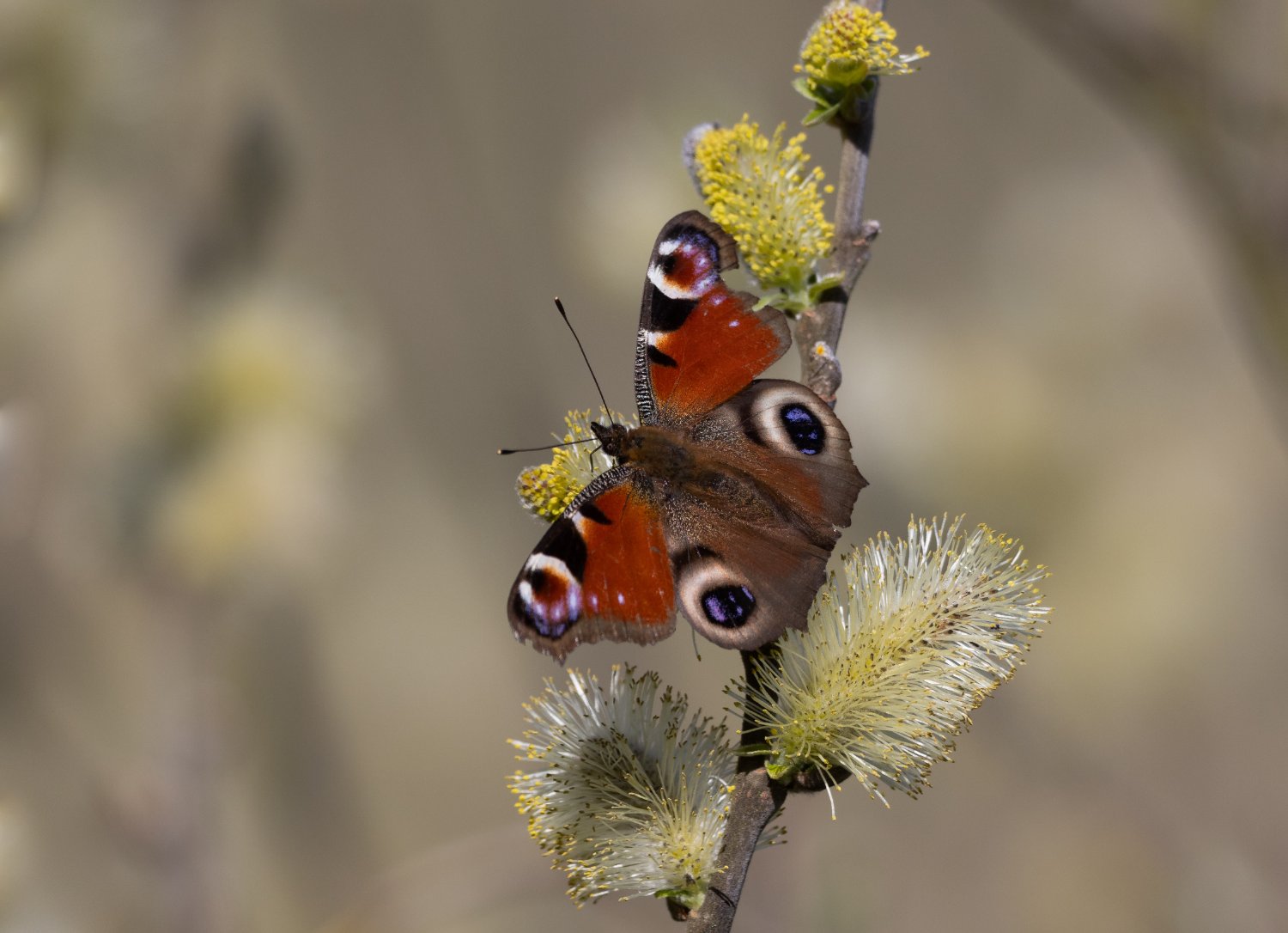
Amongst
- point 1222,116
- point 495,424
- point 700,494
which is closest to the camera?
point 700,494

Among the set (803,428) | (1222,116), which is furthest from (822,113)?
(1222,116)

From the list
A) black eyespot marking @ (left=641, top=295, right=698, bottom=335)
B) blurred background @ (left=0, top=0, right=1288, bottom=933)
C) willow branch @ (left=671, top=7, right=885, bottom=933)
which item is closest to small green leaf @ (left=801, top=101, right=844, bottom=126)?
willow branch @ (left=671, top=7, right=885, bottom=933)

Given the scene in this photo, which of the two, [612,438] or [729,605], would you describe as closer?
[729,605]

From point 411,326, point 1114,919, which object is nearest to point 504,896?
point 1114,919

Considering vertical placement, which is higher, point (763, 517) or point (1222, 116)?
point (1222, 116)

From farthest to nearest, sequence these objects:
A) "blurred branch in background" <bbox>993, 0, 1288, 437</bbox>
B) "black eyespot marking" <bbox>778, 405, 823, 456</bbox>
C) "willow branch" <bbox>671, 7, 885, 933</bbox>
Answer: "blurred branch in background" <bbox>993, 0, 1288, 437</bbox> < "black eyespot marking" <bbox>778, 405, 823, 456</bbox> < "willow branch" <bbox>671, 7, 885, 933</bbox>

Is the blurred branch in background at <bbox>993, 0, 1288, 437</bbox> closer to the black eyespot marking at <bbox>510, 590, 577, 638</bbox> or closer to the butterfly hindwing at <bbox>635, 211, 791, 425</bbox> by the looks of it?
the butterfly hindwing at <bbox>635, 211, 791, 425</bbox>

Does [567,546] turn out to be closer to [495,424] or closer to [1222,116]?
[1222,116]
